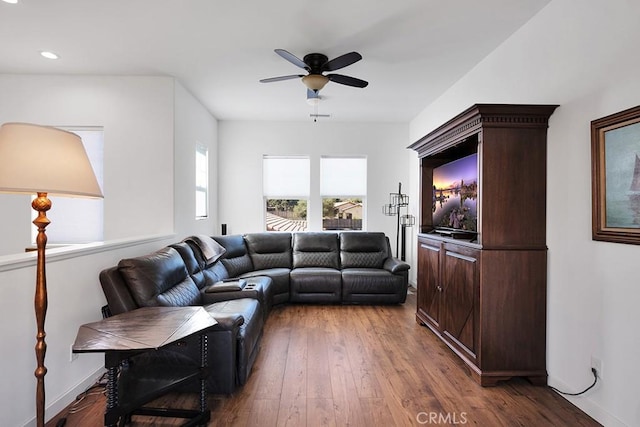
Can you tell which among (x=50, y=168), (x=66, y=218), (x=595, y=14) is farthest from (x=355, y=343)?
(x=66, y=218)

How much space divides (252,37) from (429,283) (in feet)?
9.75

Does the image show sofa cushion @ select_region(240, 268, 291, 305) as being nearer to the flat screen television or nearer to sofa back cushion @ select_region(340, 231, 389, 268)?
sofa back cushion @ select_region(340, 231, 389, 268)

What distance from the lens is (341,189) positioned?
5.89 meters

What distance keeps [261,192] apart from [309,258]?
153 cm

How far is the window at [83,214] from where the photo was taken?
3.89m

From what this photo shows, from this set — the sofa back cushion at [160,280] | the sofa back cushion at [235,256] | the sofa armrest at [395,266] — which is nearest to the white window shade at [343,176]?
the sofa armrest at [395,266]

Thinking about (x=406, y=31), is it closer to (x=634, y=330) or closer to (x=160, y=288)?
(x=634, y=330)

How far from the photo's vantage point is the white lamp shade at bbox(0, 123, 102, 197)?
150 cm

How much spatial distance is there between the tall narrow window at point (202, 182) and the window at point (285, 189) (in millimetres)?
1001

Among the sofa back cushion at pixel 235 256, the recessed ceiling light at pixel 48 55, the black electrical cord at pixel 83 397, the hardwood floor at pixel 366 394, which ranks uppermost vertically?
the recessed ceiling light at pixel 48 55

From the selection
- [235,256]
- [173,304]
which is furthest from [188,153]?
[173,304]

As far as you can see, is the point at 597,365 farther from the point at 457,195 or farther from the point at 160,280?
the point at 160,280

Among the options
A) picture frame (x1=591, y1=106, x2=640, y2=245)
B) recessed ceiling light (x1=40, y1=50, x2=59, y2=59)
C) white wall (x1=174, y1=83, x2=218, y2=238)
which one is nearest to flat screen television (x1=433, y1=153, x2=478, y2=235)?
picture frame (x1=591, y1=106, x2=640, y2=245)

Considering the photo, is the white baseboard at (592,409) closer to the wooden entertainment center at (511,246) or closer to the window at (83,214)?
the wooden entertainment center at (511,246)
